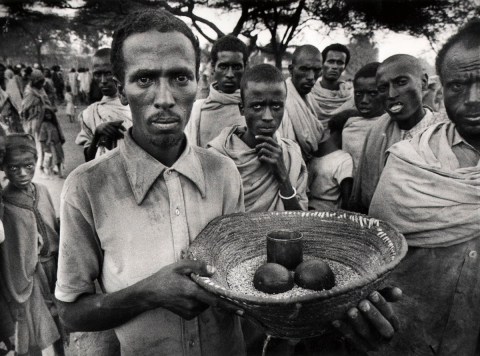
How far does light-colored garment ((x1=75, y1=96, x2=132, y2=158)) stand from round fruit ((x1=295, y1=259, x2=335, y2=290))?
6.79 feet

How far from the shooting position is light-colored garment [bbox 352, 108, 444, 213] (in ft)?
7.63

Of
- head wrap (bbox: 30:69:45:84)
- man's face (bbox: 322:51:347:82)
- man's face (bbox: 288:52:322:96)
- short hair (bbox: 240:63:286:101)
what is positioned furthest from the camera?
head wrap (bbox: 30:69:45:84)

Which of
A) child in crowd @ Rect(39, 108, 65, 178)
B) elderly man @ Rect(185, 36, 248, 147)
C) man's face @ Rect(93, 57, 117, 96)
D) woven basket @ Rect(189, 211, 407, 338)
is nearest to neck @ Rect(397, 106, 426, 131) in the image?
woven basket @ Rect(189, 211, 407, 338)

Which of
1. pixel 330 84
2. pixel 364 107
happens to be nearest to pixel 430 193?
pixel 364 107

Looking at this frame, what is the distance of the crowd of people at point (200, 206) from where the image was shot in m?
1.18

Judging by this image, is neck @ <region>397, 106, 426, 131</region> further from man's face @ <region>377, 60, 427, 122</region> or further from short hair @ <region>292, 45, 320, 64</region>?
short hair @ <region>292, 45, 320, 64</region>

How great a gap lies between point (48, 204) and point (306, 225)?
1.65 m

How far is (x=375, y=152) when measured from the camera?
7.78 feet

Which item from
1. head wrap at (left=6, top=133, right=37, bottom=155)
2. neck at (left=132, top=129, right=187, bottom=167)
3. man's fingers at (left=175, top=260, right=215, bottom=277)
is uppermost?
neck at (left=132, top=129, right=187, bottom=167)

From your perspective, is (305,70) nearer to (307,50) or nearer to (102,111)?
(307,50)

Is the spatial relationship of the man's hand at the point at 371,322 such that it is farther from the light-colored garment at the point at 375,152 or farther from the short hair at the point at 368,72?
the short hair at the point at 368,72

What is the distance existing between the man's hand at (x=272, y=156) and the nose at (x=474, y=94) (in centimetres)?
97

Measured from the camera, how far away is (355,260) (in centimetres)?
150

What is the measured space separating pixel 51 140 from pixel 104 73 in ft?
10.4
